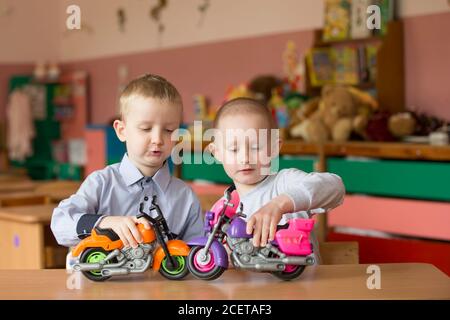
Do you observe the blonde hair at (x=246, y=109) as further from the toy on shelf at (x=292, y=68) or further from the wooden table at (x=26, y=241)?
the toy on shelf at (x=292, y=68)

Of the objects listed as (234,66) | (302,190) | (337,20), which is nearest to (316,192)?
(302,190)

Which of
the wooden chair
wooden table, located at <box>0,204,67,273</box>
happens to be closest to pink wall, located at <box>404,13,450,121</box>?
wooden table, located at <box>0,204,67,273</box>

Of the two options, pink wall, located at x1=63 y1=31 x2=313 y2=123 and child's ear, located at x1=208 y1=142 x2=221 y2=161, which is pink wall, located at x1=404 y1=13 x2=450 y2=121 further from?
child's ear, located at x1=208 y1=142 x2=221 y2=161

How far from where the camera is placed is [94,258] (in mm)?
1350

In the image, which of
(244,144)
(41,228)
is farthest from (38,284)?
(41,228)

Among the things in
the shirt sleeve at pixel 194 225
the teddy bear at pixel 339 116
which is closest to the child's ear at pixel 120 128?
the shirt sleeve at pixel 194 225

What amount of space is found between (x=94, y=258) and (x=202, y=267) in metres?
0.18

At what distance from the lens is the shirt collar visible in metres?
1.61

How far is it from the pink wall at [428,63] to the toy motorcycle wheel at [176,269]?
3.52 meters

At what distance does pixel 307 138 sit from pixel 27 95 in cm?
449

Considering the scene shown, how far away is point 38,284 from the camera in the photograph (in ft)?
4.36

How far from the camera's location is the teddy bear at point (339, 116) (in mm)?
4746

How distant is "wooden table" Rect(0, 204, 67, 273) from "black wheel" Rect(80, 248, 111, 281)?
2151 millimetres
